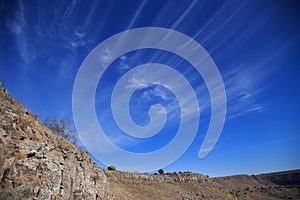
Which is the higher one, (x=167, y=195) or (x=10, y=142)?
(x=167, y=195)

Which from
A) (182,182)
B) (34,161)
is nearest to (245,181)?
(182,182)

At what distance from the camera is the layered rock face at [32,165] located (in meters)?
11.1

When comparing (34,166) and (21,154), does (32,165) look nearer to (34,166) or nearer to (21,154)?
(34,166)

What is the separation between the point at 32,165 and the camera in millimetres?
12484

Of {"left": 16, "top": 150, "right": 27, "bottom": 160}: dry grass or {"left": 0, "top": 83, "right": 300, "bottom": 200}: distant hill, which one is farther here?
{"left": 16, "top": 150, "right": 27, "bottom": 160}: dry grass

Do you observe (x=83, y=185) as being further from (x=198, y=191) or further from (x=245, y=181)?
(x=245, y=181)

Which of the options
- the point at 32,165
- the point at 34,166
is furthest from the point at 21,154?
the point at 34,166

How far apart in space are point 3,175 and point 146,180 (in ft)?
119

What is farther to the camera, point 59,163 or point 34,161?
point 59,163

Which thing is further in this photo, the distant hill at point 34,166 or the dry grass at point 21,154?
the dry grass at point 21,154

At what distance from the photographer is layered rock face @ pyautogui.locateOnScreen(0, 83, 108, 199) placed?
439 inches

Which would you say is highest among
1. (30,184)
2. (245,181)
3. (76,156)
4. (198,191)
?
(245,181)

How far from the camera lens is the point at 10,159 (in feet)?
38.3

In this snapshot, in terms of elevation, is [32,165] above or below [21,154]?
below
